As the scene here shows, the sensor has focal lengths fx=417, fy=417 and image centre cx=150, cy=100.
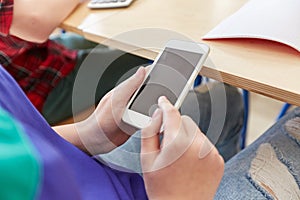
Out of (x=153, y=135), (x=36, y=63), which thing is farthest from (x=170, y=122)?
(x=36, y=63)

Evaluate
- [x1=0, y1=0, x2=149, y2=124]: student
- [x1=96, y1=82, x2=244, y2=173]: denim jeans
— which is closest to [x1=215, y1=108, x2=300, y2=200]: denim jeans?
[x1=96, y1=82, x2=244, y2=173]: denim jeans

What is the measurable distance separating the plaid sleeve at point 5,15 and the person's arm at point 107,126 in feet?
0.89

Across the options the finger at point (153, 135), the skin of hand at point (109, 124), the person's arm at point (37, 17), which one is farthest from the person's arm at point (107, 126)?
the person's arm at point (37, 17)

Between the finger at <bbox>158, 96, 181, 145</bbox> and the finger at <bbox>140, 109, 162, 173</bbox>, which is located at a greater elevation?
the finger at <bbox>158, 96, 181, 145</bbox>

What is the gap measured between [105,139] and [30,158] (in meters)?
0.39

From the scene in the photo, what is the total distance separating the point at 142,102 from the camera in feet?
1.77

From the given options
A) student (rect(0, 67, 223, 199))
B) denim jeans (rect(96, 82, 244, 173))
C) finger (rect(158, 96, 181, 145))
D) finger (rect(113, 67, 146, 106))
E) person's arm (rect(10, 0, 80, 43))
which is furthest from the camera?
person's arm (rect(10, 0, 80, 43))

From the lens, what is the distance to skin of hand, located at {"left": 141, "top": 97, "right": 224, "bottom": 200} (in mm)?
449

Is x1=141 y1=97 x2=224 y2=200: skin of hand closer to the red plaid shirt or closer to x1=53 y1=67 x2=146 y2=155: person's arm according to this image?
x1=53 y1=67 x2=146 y2=155: person's arm

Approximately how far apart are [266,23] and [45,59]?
0.55 metres

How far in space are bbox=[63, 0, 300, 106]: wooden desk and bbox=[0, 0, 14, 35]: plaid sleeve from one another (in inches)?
4.3

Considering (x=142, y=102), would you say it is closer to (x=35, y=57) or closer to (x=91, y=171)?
(x=91, y=171)

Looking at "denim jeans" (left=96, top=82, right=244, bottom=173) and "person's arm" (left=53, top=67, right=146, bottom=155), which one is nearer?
"person's arm" (left=53, top=67, right=146, bottom=155)

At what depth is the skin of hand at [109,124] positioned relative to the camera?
0.56 metres
